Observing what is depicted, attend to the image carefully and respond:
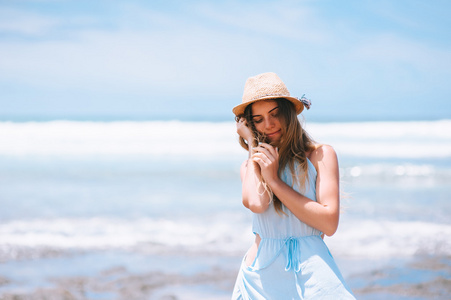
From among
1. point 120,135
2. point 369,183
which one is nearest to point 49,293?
point 369,183

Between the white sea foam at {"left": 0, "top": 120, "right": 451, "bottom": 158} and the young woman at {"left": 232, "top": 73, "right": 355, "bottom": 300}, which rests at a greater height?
the white sea foam at {"left": 0, "top": 120, "right": 451, "bottom": 158}

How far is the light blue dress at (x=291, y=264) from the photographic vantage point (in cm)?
211

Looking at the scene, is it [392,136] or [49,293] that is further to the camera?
[392,136]

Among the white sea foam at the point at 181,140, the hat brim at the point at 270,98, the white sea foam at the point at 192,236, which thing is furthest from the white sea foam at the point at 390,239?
the white sea foam at the point at 181,140

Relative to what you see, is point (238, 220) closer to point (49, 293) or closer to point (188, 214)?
point (188, 214)

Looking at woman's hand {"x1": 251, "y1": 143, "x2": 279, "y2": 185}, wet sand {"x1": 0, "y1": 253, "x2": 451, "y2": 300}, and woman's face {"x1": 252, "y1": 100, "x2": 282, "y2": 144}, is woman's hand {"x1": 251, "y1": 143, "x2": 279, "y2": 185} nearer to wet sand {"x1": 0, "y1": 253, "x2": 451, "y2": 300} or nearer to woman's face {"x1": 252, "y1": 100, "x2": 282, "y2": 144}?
woman's face {"x1": 252, "y1": 100, "x2": 282, "y2": 144}

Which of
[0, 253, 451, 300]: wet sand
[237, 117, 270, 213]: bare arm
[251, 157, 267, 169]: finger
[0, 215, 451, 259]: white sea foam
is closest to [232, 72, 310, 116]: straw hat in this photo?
[237, 117, 270, 213]: bare arm

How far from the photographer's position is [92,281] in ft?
16.5

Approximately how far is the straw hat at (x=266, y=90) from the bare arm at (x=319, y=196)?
0.82 ft

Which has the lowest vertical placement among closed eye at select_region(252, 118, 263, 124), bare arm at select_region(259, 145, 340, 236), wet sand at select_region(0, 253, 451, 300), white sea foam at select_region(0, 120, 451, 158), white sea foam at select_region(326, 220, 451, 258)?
wet sand at select_region(0, 253, 451, 300)

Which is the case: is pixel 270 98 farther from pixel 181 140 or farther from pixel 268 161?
pixel 181 140

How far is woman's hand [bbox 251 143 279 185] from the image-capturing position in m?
2.17

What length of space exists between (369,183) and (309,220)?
949cm

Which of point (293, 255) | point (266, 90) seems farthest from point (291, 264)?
point (266, 90)
